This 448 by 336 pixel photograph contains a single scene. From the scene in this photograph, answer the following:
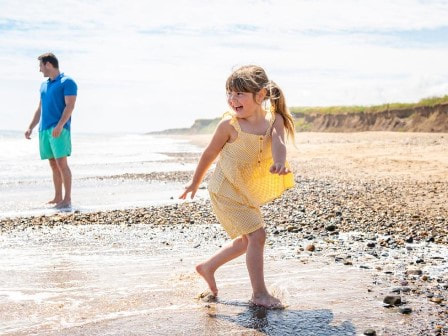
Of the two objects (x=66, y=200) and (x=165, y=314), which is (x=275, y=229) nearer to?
(x=165, y=314)

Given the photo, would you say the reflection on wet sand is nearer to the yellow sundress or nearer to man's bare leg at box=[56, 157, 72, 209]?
the yellow sundress

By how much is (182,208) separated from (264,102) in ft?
14.1

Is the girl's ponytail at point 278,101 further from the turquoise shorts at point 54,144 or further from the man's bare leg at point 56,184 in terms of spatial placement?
the man's bare leg at point 56,184

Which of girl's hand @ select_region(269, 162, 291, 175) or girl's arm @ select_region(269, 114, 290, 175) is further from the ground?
girl's arm @ select_region(269, 114, 290, 175)

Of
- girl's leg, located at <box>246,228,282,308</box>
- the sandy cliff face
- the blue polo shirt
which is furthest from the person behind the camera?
the sandy cliff face

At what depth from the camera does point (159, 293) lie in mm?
4219

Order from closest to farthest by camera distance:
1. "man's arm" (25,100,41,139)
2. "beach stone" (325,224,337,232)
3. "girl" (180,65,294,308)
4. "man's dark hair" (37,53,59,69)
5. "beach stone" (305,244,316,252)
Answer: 1. "girl" (180,65,294,308)
2. "beach stone" (305,244,316,252)
3. "beach stone" (325,224,337,232)
4. "man's dark hair" (37,53,59,69)
5. "man's arm" (25,100,41,139)

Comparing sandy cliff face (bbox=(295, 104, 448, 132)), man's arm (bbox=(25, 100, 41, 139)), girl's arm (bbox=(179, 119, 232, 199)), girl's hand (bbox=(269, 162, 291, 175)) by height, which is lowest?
sandy cliff face (bbox=(295, 104, 448, 132))

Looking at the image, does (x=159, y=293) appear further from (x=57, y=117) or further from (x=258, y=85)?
(x=57, y=117)

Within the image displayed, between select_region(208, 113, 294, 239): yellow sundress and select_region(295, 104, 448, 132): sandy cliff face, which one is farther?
select_region(295, 104, 448, 132): sandy cliff face

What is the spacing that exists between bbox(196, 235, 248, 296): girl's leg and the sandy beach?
138mm

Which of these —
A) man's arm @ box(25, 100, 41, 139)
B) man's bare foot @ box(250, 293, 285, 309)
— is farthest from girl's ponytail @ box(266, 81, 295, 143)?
man's arm @ box(25, 100, 41, 139)

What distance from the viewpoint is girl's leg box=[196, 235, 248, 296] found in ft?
13.9

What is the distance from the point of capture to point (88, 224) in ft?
23.6
